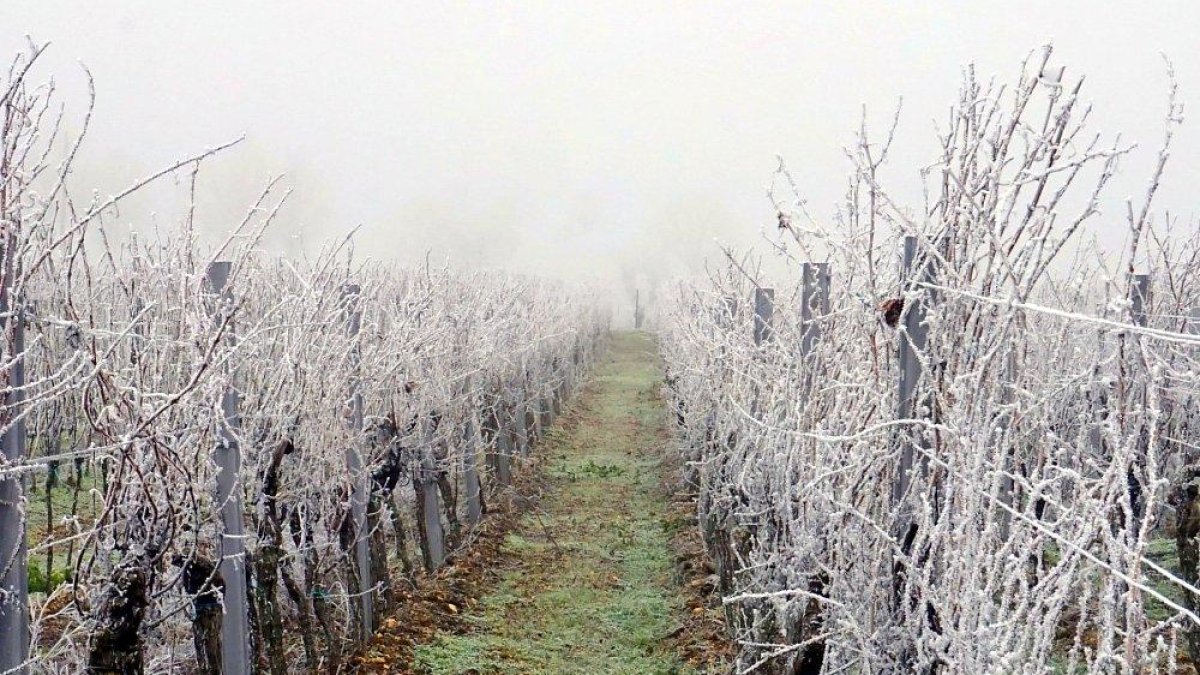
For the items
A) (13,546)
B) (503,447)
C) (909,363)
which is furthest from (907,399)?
(503,447)

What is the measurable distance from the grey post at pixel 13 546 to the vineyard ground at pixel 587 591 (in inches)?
164

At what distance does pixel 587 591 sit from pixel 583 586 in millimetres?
154

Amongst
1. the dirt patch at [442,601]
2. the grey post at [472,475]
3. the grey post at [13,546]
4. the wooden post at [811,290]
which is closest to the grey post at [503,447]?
the dirt patch at [442,601]

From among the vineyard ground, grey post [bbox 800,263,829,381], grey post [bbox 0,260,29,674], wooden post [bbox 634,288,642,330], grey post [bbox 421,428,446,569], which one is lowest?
the vineyard ground

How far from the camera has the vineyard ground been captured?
732 centimetres

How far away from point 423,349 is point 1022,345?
6.06 metres

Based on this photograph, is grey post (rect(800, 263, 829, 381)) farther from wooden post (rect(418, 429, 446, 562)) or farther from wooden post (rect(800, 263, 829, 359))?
wooden post (rect(418, 429, 446, 562))

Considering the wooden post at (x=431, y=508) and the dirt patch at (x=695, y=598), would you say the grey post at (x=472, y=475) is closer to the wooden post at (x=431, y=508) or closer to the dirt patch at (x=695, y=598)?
the wooden post at (x=431, y=508)

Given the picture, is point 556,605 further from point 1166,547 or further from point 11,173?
point 11,173

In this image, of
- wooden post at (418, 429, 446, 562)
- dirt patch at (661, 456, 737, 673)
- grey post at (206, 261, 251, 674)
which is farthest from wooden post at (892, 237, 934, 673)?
wooden post at (418, 429, 446, 562)

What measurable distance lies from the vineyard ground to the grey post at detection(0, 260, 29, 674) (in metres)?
4.17

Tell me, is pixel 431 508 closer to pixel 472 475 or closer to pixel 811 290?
pixel 472 475

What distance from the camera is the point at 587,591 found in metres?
9.07

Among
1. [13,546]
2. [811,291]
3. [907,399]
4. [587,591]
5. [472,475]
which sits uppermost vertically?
[811,291]
